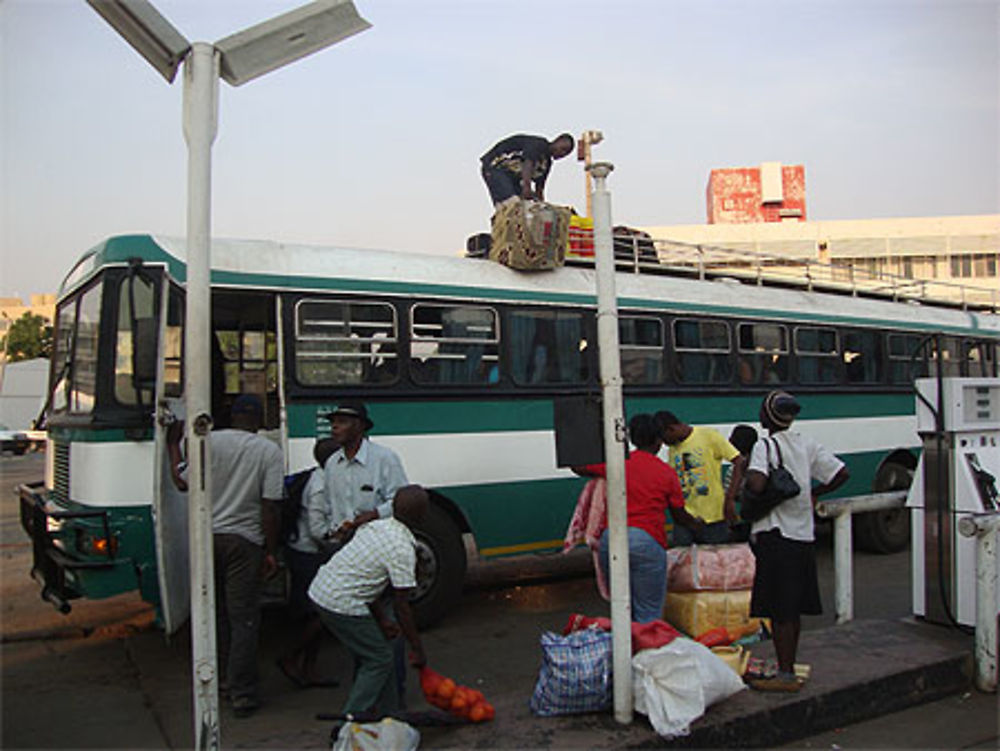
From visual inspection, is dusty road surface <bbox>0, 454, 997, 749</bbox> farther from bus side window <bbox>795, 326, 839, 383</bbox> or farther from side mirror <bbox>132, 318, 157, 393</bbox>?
bus side window <bbox>795, 326, 839, 383</bbox>

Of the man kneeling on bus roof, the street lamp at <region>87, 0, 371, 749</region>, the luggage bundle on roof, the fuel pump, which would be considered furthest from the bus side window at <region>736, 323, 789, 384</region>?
the street lamp at <region>87, 0, 371, 749</region>

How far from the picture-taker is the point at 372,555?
4.15m

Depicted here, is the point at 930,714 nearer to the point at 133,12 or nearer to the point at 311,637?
the point at 311,637

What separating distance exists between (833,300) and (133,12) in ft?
28.3

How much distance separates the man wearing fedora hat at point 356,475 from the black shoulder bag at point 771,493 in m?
2.02

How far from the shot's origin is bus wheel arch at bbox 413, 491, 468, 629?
21.4 feet

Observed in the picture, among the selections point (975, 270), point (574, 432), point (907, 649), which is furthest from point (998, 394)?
point (975, 270)

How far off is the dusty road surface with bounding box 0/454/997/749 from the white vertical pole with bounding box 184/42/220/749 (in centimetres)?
78

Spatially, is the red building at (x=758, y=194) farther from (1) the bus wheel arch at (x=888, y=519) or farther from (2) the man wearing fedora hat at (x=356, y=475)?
(2) the man wearing fedora hat at (x=356, y=475)

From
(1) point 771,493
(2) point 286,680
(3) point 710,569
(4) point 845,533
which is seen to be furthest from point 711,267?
(2) point 286,680

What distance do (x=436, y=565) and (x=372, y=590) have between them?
2458 millimetres

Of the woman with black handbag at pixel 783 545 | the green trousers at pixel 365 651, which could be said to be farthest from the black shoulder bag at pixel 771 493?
the green trousers at pixel 365 651

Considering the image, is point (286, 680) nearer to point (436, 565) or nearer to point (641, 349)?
point (436, 565)

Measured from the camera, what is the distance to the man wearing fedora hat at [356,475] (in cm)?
501
